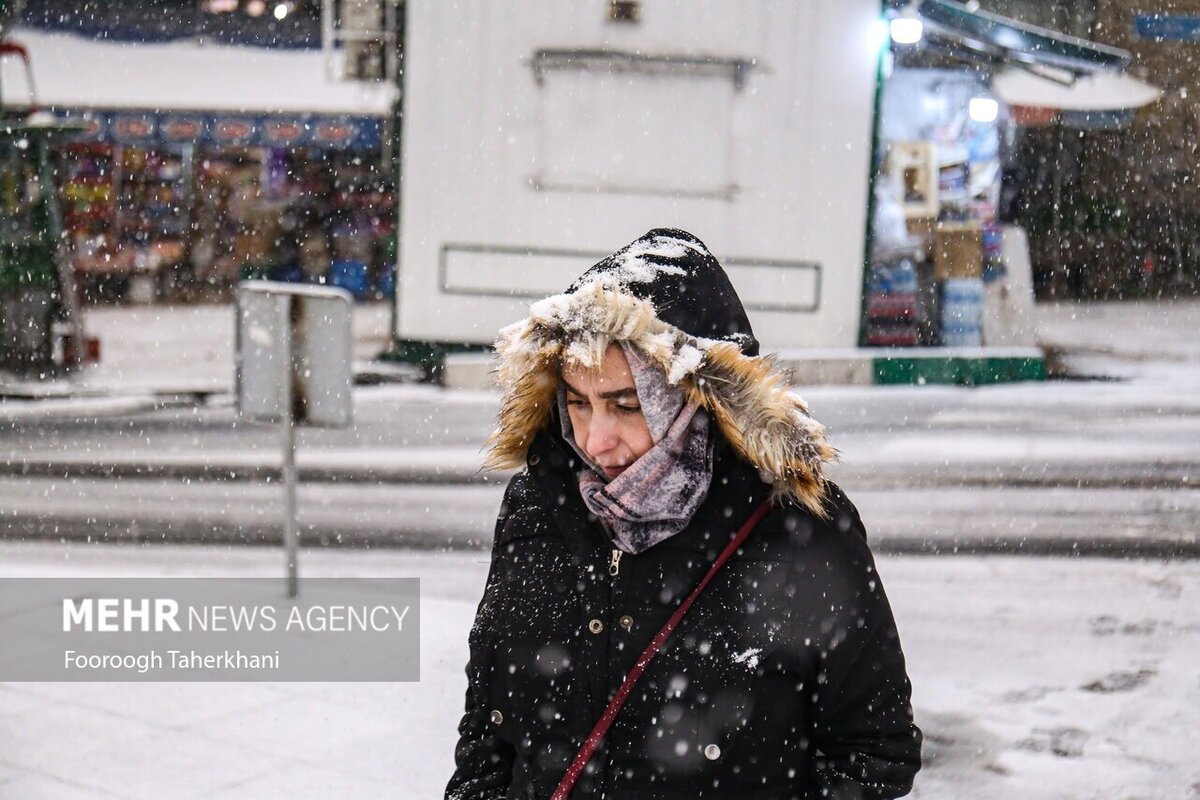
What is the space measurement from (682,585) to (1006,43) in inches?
650

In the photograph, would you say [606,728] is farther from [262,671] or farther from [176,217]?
[176,217]

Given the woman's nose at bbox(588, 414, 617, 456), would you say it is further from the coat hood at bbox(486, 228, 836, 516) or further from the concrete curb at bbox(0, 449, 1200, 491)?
the concrete curb at bbox(0, 449, 1200, 491)

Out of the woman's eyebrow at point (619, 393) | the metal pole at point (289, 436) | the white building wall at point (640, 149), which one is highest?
the white building wall at point (640, 149)

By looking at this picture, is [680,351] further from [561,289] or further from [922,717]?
[561,289]

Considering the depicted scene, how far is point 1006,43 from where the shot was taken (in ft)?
57.1

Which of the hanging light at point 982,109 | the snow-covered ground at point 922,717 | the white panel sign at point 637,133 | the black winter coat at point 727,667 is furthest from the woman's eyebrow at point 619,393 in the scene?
the hanging light at point 982,109

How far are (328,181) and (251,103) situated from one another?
3464 mm

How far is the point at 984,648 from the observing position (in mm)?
6906

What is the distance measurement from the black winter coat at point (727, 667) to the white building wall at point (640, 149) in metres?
14.1

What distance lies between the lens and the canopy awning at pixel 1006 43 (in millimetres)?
17172

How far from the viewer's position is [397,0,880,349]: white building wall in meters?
16.3

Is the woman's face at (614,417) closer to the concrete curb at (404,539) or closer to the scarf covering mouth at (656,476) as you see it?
the scarf covering mouth at (656,476)

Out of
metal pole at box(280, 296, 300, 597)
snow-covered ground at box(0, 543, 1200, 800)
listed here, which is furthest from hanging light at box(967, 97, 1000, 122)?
metal pole at box(280, 296, 300, 597)

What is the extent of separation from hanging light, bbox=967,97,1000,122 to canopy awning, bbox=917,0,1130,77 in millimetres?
802
